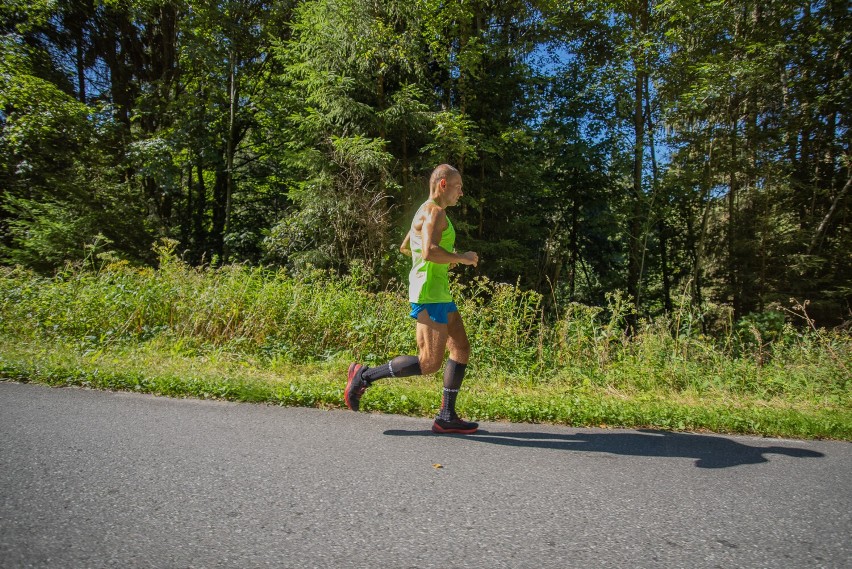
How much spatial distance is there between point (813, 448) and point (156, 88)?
2031 cm

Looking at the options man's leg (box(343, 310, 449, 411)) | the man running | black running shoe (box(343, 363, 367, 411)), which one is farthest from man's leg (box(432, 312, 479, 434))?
black running shoe (box(343, 363, 367, 411))

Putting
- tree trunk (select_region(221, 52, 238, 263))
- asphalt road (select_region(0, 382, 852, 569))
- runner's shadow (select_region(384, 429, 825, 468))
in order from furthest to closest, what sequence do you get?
tree trunk (select_region(221, 52, 238, 263)) < runner's shadow (select_region(384, 429, 825, 468)) < asphalt road (select_region(0, 382, 852, 569))

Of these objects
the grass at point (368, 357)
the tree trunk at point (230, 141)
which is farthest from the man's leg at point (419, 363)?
the tree trunk at point (230, 141)

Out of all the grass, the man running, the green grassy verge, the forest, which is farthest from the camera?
the forest

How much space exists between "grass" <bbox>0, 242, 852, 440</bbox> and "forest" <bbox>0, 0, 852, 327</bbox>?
4.82 meters

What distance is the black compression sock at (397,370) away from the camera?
3.87 m

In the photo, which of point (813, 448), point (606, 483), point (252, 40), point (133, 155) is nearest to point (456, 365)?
point (606, 483)

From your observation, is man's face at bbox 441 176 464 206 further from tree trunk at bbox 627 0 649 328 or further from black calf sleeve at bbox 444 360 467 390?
tree trunk at bbox 627 0 649 328

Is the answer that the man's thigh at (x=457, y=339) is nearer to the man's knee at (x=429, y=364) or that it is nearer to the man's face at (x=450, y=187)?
the man's knee at (x=429, y=364)

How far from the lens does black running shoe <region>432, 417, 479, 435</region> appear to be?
3715 millimetres

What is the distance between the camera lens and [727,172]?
15.3m

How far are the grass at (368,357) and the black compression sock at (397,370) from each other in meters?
0.40

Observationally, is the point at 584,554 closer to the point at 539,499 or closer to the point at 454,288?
the point at 539,499

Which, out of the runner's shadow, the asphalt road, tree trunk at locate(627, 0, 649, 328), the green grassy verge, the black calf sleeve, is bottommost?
the asphalt road
